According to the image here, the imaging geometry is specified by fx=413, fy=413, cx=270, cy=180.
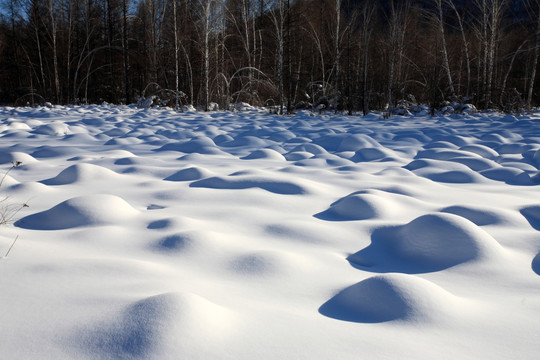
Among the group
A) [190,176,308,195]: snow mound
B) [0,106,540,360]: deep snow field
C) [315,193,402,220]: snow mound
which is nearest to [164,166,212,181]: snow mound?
[0,106,540,360]: deep snow field

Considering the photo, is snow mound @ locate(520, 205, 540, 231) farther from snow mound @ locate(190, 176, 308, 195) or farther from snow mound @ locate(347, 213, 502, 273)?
snow mound @ locate(190, 176, 308, 195)

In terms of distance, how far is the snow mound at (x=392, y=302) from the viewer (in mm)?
946

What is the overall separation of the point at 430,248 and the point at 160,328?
95 cm

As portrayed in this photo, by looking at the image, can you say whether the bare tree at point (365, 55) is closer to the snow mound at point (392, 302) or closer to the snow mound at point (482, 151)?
the snow mound at point (482, 151)

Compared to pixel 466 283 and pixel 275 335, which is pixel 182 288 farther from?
pixel 466 283

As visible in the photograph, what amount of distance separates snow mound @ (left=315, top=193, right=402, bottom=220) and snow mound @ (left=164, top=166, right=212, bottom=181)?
0.95 meters

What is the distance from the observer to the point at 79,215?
62.6 inches

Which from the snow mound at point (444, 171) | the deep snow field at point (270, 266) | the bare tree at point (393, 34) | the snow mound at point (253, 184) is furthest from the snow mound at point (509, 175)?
the bare tree at point (393, 34)

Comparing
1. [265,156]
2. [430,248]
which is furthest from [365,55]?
[430,248]

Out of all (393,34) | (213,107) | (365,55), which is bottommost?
(213,107)

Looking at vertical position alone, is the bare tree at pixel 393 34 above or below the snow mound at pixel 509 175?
above

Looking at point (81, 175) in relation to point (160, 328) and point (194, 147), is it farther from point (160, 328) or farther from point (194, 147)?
point (160, 328)

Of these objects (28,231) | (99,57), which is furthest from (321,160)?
(99,57)

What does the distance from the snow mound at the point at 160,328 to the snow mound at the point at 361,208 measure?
99 centimetres
